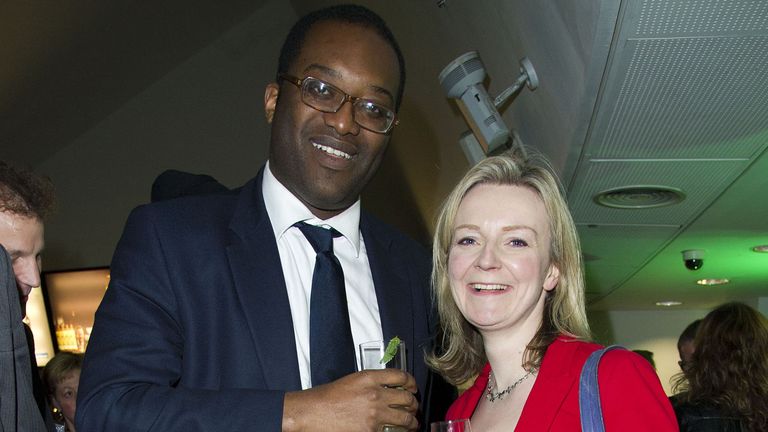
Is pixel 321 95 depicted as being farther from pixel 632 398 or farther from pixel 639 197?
pixel 639 197

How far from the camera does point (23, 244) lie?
1.97 metres

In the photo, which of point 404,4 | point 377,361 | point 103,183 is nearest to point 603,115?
point 404,4

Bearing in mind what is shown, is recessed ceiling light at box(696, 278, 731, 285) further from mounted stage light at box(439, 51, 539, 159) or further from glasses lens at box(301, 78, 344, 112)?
glasses lens at box(301, 78, 344, 112)

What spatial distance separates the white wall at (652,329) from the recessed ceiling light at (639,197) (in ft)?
22.2

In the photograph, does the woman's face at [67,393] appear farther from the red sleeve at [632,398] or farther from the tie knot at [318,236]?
the red sleeve at [632,398]

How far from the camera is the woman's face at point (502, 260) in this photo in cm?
178

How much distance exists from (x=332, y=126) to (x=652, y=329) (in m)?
10.9

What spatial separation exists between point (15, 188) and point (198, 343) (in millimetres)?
631

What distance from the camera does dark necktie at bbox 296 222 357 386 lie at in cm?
171

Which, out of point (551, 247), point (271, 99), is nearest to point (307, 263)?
point (271, 99)

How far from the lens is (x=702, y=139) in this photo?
4.05 meters

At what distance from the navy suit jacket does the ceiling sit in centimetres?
144

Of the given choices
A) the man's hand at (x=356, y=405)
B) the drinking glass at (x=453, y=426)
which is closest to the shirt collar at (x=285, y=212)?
the man's hand at (x=356, y=405)

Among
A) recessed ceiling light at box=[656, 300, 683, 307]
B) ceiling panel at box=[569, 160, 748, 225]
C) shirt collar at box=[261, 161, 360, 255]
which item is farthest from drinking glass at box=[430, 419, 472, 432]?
recessed ceiling light at box=[656, 300, 683, 307]
